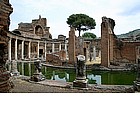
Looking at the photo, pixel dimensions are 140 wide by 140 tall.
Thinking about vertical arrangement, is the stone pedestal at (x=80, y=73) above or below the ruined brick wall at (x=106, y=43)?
below

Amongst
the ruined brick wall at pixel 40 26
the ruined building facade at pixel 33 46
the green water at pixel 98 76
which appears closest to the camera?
the ruined brick wall at pixel 40 26

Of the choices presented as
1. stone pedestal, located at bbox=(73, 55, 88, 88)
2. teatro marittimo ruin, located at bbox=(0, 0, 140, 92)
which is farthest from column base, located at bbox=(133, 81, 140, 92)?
teatro marittimo ruin, located at bbox=(0, 0, 140, 92)

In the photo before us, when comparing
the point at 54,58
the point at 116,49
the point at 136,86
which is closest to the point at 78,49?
Answer: the point at 54,58

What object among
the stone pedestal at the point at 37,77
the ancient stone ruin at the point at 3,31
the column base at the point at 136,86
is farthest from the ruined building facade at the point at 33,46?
the ancient stone ruin at the point at 3,31

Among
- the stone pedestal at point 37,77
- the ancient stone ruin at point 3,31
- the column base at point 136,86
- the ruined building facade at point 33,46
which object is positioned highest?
the ruined building facade at point 33,46

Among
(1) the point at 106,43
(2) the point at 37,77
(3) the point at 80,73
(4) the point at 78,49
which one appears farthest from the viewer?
(1) the point at 106,43

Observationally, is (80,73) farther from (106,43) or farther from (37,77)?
(106,43)

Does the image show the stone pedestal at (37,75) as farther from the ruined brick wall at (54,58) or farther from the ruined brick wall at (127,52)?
the ruined brick wall at (127,52)

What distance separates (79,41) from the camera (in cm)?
584

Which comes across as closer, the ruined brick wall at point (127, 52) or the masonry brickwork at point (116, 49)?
the masonry brickwork at point (116, 49)

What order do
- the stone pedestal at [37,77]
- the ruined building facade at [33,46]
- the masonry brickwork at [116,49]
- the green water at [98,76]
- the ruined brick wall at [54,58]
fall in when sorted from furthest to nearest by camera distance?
the ruined building facade at [33,46]
the masonry brickwork at [116,49]
the ruined brick wall at [54,58]
the stone pedestal at [37,77]
the green water at [98,76]
